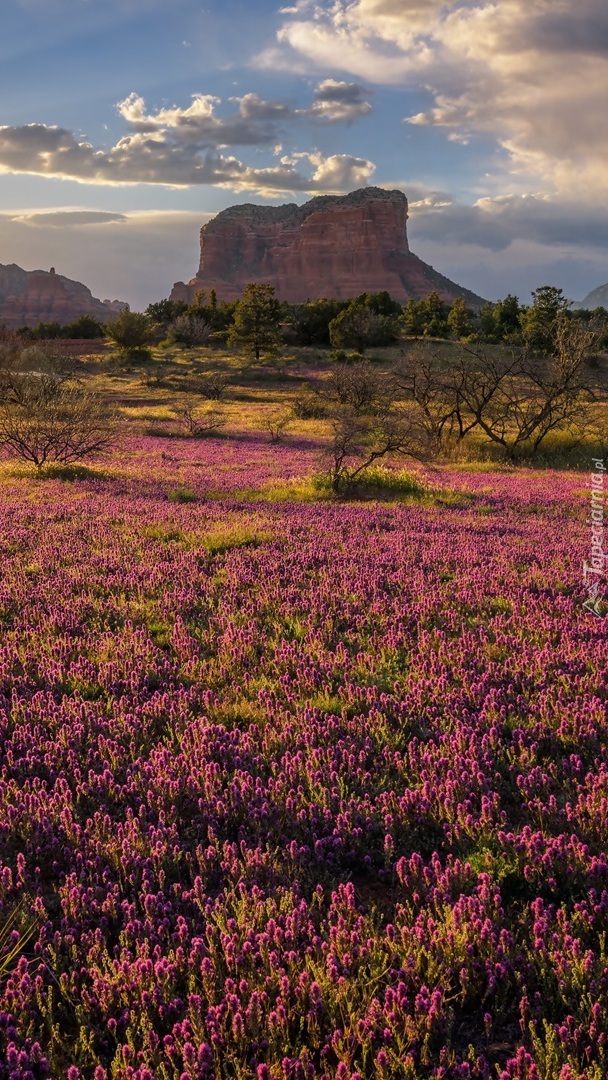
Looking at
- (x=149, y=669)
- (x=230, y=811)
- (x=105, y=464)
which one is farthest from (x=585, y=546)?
(x=105, y=464)

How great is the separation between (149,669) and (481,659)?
3.09m

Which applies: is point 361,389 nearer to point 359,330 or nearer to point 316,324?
point 359,330

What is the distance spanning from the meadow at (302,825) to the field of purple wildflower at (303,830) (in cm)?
2

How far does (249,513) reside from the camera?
44.7 ft

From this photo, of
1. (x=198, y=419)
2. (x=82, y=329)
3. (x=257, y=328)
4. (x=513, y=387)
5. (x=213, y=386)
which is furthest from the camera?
(x=82, y=329)

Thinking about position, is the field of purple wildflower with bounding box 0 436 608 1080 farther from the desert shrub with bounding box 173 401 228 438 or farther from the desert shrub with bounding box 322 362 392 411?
the desert shrub with bounding box 322 362 392 411

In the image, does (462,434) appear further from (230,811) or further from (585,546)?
(230,811)

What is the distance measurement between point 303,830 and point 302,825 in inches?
1.4

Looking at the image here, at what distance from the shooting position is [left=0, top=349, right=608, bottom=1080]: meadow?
106 inches

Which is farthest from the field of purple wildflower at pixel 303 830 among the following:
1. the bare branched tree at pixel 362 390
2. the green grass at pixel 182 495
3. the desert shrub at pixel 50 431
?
the bare branched tree at pixel 362 390

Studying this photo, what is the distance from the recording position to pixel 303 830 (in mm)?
3951

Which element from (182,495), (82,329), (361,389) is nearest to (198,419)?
(361,389)

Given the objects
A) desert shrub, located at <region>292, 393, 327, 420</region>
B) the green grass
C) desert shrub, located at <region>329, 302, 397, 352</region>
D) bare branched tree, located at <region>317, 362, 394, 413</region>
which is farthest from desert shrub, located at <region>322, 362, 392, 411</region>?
desert shrub, located at <region>329, 302, 397, 352</region>

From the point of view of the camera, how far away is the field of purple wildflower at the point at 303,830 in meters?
2.70
